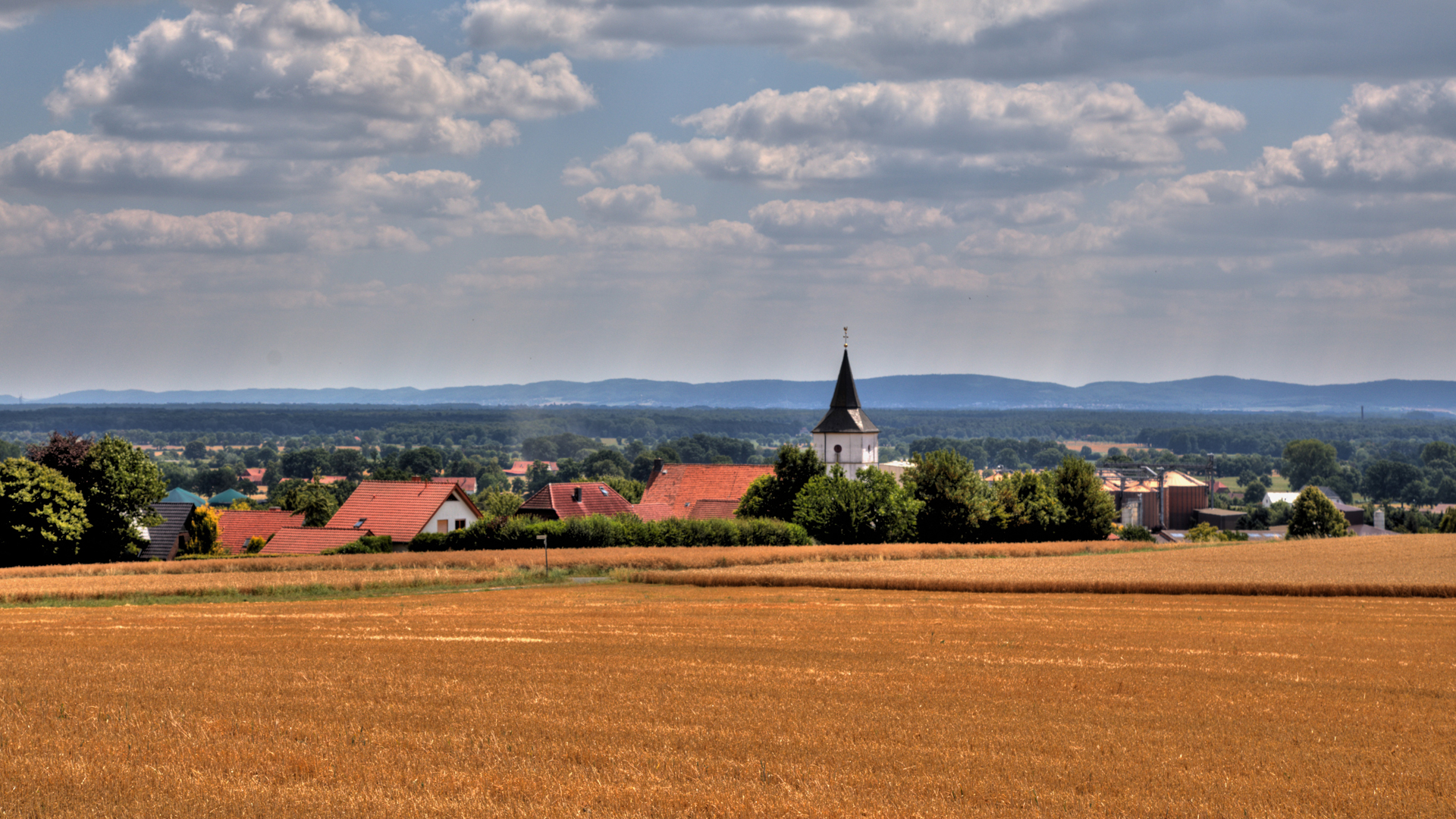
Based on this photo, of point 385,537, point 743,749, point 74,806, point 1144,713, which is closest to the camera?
point 74,806

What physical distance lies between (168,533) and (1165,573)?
5165 centimetres

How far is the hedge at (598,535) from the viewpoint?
5722 centimetres

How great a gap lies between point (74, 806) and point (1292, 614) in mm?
30032

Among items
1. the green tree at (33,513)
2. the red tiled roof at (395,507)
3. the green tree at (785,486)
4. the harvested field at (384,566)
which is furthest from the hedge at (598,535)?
the green tree at (33,513)

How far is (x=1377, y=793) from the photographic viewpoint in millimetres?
12422

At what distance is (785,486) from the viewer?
7250cm

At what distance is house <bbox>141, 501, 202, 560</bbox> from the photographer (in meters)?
61.1

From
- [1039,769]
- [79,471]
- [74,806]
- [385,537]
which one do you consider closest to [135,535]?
[79,471]

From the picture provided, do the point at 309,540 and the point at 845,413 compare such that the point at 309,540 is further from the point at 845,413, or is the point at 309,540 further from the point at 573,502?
the point at 845,413

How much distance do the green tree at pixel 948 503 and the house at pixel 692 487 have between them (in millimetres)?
15633

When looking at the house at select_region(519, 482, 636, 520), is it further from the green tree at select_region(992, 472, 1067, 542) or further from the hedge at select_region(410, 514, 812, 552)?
the green tree at select_region(992, 472, 1067, 542)

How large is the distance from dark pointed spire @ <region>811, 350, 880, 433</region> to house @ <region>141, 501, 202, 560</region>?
44.5 metres

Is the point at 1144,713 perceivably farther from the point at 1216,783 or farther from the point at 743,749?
the point at 743,749

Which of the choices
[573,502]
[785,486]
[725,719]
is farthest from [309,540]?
[725,719]
